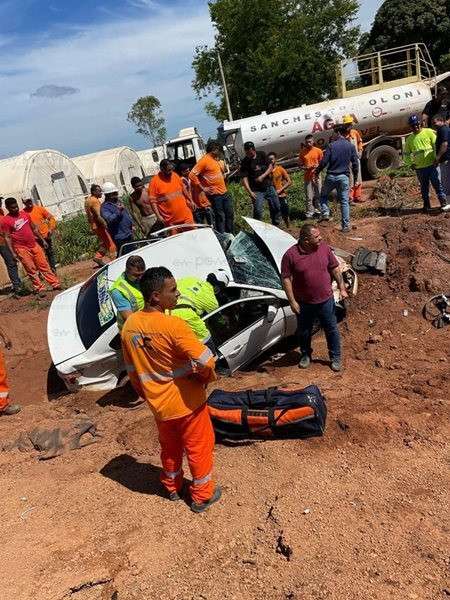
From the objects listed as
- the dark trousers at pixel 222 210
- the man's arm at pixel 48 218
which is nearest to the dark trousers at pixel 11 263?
the man's arm at pixel 48 218

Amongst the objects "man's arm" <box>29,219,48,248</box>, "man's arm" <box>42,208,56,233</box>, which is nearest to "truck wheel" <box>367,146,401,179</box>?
"man's arm" <box>42,208,56,233</box>

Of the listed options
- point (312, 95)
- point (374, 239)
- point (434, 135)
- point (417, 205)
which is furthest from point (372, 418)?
point (312, 95)

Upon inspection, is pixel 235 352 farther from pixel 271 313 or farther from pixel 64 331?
pixel 64 331

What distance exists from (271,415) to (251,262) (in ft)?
7.72

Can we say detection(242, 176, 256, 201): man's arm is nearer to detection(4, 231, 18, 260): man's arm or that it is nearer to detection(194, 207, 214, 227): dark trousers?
detection(194, 207, 214, 227): dark trousers

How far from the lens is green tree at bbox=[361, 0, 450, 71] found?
3269 centimetres

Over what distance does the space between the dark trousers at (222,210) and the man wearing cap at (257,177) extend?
33.7 inches

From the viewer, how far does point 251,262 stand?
6359mm

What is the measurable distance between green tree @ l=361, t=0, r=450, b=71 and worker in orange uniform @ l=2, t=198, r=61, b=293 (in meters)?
30.9

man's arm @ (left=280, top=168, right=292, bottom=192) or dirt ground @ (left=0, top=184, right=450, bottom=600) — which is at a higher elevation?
man's arm @ (left=280, top=168, right=292, bottom=192)

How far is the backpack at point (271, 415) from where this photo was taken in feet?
14.9

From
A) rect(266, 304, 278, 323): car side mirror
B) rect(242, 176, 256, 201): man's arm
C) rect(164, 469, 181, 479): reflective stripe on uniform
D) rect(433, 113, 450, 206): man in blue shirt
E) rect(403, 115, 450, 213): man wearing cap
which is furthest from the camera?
rect(242, 176, 256, 201): man's arm

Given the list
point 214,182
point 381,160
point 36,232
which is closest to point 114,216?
point 214,182

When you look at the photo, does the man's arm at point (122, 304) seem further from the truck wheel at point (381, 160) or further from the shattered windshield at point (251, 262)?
the truck wheel at point (381, 160)
